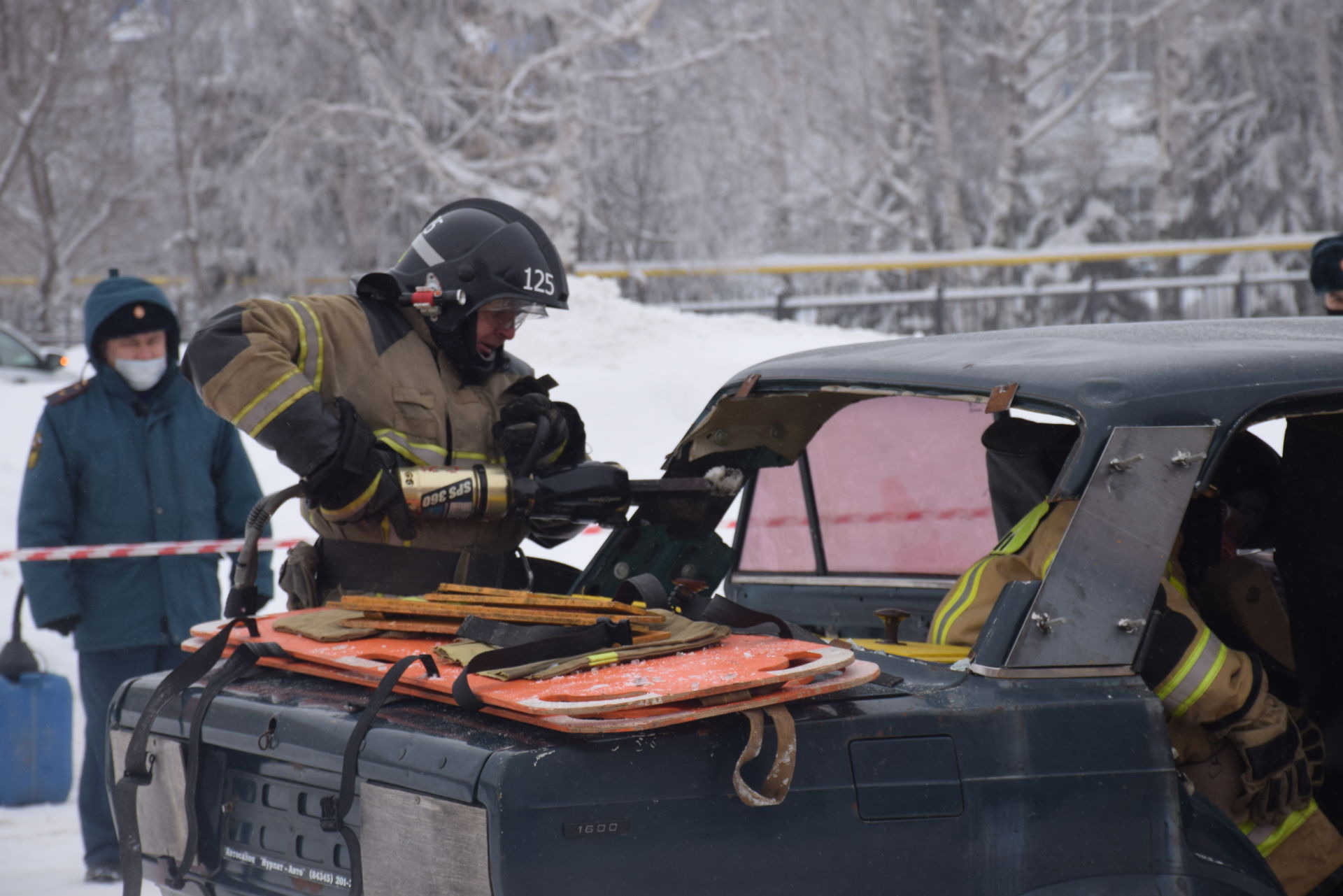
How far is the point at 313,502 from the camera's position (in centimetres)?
342

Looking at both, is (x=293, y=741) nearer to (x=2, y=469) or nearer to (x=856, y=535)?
(x=856, y=535)

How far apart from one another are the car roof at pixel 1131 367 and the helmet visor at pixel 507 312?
93 cm

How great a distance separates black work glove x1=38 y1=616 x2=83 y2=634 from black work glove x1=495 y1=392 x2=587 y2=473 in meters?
1.89

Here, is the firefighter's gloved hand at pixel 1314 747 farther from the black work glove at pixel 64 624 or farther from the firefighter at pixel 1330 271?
the black work glove at pixel 64 624

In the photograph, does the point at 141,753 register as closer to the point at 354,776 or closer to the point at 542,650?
the point at 354,776

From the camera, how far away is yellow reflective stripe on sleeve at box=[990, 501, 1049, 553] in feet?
8.52

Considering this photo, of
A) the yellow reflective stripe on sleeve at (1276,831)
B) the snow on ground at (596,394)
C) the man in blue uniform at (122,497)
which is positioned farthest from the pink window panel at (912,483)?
the snow on ground at (596,394)

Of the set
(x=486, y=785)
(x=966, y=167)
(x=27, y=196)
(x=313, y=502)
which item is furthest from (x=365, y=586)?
(x=27, y=196)

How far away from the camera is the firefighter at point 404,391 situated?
330 cm

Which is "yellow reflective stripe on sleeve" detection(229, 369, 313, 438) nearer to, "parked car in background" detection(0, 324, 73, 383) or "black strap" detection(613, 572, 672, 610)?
"black strap" detection(613, 572, 672, 610)

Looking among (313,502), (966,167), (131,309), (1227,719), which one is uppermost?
(966,167)

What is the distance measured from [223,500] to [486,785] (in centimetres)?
350

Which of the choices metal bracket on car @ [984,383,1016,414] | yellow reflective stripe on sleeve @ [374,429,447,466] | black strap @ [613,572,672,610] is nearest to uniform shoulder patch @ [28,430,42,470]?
yellow reflective stripe on sleeve @ [374,429,447,466]

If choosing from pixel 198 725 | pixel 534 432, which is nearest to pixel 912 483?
pixel 534 432
